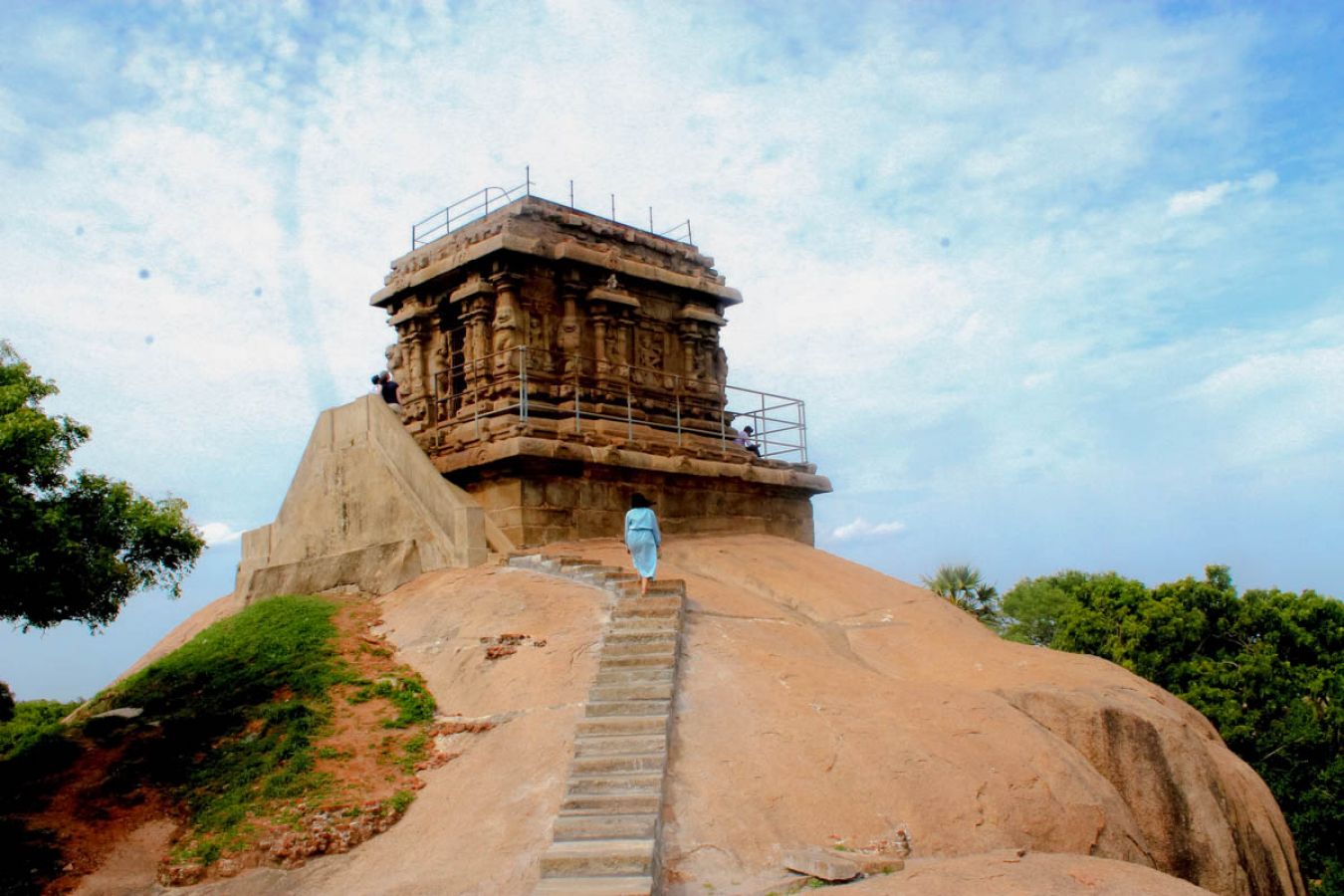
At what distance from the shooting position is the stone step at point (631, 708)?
401 inches

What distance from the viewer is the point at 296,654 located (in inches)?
533

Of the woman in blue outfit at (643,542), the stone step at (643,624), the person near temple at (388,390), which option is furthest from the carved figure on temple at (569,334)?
the stone step at (643,624)

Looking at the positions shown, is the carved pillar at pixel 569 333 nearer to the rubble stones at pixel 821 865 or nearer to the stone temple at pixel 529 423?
the stone temple at pixel 529 423

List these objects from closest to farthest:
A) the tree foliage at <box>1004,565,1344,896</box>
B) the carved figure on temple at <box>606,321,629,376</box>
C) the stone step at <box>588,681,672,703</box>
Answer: the stone step at <box>588,681,672,703</box>, the carved figure on temple at <box>606,321,629,376</box>, the tree foliage at <box>1004,565,1344,896</box>

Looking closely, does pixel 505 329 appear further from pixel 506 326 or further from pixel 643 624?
pixel 643 624

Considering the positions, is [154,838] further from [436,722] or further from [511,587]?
[511,587]

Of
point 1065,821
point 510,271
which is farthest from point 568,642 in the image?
point 510,271

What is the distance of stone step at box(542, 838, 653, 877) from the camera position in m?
8.21

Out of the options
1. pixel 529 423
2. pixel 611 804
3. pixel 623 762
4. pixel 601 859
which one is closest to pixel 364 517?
pixel 529 423

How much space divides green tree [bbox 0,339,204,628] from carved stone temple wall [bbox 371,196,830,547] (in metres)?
4.58

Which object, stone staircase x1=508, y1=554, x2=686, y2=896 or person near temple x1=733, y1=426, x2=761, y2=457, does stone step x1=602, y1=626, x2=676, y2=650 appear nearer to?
stone staircase x1=508, y1=554, x2=686, y2=896

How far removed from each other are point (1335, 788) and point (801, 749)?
1964 centimetres

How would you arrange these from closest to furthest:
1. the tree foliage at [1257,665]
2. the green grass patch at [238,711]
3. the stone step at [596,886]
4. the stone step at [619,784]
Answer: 1. the stone step at [596,886]
2. the stone step at [619,784]
3. the green grass patch at [238,711]
4. the tree foliage at [1257,665]

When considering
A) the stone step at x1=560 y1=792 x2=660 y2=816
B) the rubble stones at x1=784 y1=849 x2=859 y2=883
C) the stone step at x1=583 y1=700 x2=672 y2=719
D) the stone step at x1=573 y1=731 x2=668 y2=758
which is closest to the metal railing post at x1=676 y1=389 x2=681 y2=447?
the stone step at x1=583 y1=700 x2=672 y2=719
